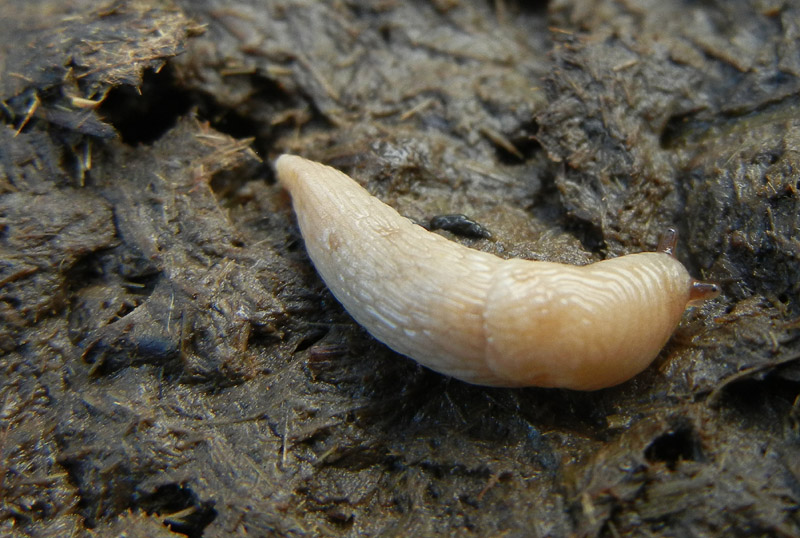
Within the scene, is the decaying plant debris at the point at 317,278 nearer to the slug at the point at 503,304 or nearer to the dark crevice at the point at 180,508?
the dark crevice at the point at 180,508

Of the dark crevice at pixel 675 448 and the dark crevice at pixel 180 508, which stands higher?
the dark crevice at pixel 675 448

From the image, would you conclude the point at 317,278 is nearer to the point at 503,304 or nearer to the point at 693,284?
the point at 503,304

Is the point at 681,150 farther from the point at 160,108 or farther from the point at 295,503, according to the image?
the point at 160,108

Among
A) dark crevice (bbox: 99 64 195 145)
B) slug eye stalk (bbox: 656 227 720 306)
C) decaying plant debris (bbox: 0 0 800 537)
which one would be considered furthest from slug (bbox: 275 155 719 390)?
dark crevice (bbox: 99 64 195 145)

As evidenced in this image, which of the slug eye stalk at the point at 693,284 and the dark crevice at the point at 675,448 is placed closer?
the dark crevice at the point at 675,448

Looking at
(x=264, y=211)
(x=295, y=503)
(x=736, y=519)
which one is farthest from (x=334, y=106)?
(x=736, y=519)

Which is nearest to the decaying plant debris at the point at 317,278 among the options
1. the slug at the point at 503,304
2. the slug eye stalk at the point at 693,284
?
the slug eye stalk at the point at 693,284

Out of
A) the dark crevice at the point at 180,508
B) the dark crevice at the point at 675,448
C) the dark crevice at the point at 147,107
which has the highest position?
the dark crevice at the point at 147,107

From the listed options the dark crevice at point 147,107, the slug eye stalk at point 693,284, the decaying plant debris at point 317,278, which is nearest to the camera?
the decaying plant debris at point 317,278
